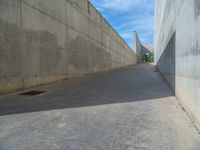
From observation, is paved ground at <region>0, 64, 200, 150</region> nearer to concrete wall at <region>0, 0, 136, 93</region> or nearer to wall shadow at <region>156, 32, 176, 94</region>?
wall shadow at <region>156, 32, 176, 94</region>

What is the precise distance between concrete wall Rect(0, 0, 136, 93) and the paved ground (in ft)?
3.93

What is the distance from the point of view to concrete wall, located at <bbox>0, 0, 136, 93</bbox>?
518cm

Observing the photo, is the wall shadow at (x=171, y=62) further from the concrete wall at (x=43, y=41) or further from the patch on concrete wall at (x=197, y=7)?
the concrete wall at (x=43, y=41)

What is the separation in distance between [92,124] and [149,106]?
4.52ft

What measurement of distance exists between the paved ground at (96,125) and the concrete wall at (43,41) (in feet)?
3.93

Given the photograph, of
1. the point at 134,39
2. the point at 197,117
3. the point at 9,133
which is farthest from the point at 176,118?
the point at 134,39

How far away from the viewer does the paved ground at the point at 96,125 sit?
2314 mm

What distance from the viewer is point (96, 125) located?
2918 millimetres

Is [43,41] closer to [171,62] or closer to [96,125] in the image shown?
[171,62]

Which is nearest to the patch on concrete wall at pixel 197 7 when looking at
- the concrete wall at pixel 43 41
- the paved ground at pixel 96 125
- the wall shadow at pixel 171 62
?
the paved ground at pixel 96 125

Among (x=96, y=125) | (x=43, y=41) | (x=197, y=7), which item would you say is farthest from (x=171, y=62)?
(x=43, y=41)

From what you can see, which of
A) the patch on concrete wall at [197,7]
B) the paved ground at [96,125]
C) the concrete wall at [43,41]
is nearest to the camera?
the paved ground at [96,125]

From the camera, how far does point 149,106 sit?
12.9 feet

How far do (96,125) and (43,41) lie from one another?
4.27 m
